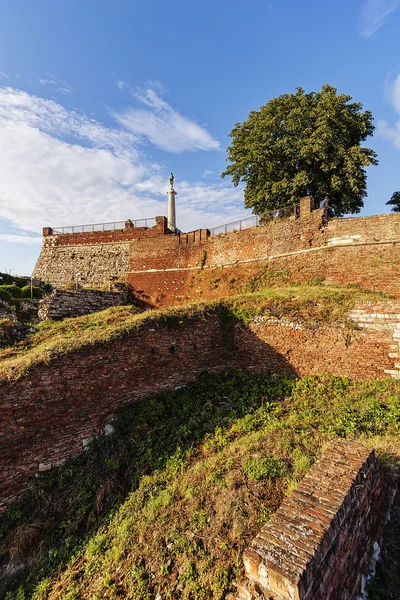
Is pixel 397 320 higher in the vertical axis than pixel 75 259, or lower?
lower

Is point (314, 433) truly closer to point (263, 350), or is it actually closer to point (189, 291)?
point (263, 350)

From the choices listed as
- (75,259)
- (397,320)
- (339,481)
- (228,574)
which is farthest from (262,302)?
(75,259)

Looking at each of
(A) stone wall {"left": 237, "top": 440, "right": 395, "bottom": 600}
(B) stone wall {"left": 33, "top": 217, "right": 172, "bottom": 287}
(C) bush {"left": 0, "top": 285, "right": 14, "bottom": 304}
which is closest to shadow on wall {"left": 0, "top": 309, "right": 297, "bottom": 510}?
(A) stone wall {"left": 237, "top": 440, "right": 395, "bottom": 600}

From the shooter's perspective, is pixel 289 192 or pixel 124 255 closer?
pixel 289 192

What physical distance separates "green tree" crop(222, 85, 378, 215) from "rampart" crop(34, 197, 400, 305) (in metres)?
3.18

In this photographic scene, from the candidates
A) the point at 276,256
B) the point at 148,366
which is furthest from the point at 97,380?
the point at 276,256

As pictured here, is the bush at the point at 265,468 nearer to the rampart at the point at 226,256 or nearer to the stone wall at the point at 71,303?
the rampart at the point at 226,256

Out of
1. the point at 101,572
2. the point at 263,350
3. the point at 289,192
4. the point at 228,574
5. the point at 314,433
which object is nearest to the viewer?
the point at 228,574

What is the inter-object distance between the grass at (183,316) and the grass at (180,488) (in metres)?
2.09

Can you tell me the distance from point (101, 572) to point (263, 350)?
23.5ft

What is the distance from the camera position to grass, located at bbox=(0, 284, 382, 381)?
862cm

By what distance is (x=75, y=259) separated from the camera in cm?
2388

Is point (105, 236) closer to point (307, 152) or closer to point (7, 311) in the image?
point (7, 311)

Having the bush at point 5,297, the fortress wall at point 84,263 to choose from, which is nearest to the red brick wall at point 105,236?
the fortress wall at point 84,263
